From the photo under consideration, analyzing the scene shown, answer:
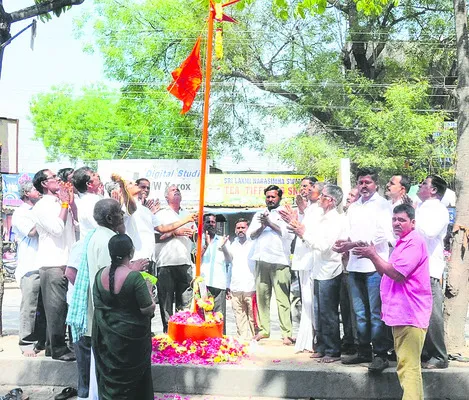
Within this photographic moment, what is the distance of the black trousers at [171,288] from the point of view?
8664 millimetres

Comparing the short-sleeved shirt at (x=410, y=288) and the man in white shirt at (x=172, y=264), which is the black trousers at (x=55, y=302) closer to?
the man in white shirt at (x=172, y=264)

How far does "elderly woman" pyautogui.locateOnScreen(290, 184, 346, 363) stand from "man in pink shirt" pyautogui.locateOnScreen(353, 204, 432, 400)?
58.6 inches

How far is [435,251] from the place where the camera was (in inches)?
273

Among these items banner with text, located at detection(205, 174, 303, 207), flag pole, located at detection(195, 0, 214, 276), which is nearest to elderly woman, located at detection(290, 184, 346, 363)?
flag pole, located at detection(195, 0, 214, 276)

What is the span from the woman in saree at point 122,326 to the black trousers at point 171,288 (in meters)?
3.62

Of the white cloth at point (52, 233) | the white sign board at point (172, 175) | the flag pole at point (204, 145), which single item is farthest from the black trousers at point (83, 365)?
the white sign board at point (172, 175)

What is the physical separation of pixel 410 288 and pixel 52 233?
3728mm

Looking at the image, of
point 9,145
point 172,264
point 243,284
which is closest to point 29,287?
point 172,264

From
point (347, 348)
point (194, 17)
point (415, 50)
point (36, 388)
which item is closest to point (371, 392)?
point (347, 348)

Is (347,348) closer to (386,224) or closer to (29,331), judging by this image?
(386,224)

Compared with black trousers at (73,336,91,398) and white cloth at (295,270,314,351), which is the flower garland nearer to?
white cloth at (295,270,314,351)

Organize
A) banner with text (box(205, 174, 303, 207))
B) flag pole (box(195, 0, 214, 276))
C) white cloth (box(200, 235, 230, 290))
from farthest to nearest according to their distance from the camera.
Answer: banner with text (box(205, 174, 303, 207)), white cloth (box(200, 235, 230, 290)), flag pole (box(195, 0, 214, 276))

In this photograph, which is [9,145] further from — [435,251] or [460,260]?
[460,260]

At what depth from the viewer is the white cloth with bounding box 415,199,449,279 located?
681 centimetres
